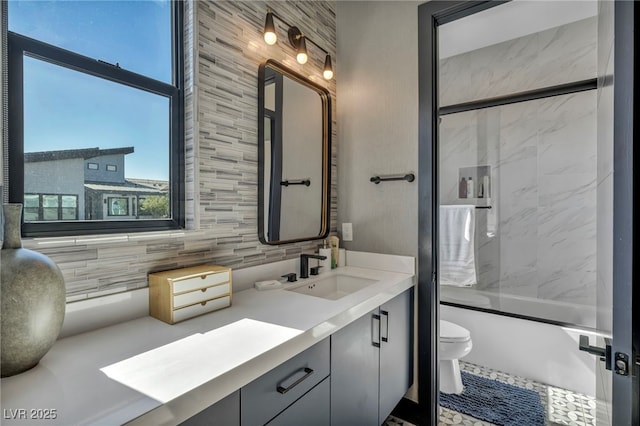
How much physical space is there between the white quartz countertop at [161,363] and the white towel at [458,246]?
78.2 inches

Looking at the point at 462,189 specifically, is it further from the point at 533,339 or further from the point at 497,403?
the point at 497,403

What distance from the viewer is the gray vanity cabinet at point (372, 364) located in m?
1.17

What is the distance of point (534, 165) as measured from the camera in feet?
8.71

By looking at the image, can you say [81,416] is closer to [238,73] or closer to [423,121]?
[238,73]

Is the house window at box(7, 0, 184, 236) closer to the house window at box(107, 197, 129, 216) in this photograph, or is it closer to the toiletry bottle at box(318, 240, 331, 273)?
the house window at box(107, 197, 129, 216)

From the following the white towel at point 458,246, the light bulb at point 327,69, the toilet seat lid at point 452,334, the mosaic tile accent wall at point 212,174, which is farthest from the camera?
the white towel at point 458,246

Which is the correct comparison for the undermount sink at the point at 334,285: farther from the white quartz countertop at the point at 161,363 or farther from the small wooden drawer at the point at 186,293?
the small wooden drawer at the point at 186,293

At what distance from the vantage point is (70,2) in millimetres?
1017

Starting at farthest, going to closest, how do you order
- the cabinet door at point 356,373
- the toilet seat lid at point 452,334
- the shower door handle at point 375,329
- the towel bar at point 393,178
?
the toilet seat lid at point 452,334 < the towel bar at point 393,178 < the shower door handle at point 375,329 < the cabinet door at point 356,373

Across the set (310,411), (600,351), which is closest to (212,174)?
(310,411)

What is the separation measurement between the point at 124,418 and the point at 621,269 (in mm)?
1020

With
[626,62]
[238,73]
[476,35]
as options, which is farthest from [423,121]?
[476,35]

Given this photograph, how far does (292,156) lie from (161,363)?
1279mm

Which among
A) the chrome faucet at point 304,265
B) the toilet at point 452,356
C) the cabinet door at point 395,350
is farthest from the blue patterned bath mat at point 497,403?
the chrome faucet at point 304,265
